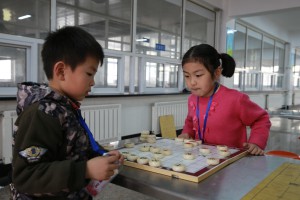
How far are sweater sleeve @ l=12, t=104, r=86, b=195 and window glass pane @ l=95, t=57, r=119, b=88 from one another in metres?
2.81

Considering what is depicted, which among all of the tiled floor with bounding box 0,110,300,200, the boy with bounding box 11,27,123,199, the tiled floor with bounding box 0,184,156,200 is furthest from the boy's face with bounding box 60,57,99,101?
the tiled floor with bounding box 0,184,156,200

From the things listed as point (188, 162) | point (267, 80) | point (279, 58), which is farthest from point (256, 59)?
point (188, 162)

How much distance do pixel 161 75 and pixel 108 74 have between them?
120cm

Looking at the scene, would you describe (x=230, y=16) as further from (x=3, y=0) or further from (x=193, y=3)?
(x=3, y=0)

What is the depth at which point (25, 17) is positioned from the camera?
2658 mm

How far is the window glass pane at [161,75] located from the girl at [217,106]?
2.77m

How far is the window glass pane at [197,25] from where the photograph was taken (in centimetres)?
503

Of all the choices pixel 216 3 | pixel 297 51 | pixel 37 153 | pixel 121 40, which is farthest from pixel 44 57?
pixel 297 51

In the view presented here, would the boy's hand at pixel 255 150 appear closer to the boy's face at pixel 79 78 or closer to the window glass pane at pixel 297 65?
the boy's face at pixel 79 78

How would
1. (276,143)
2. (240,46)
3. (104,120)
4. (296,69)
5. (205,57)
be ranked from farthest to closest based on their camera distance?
(296,69), (240,46), (276,143), (104,120), (205,57)

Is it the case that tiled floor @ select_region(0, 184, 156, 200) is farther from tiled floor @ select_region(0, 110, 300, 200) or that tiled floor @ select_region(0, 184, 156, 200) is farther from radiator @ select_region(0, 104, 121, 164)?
radiator @ select_region(0, 104, 121, 164)

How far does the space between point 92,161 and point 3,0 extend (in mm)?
2463

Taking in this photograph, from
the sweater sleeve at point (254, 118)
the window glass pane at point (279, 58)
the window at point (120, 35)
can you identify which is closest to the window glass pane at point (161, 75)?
the window at point (120, 35)

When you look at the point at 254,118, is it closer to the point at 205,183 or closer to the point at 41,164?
the point at 205,183
